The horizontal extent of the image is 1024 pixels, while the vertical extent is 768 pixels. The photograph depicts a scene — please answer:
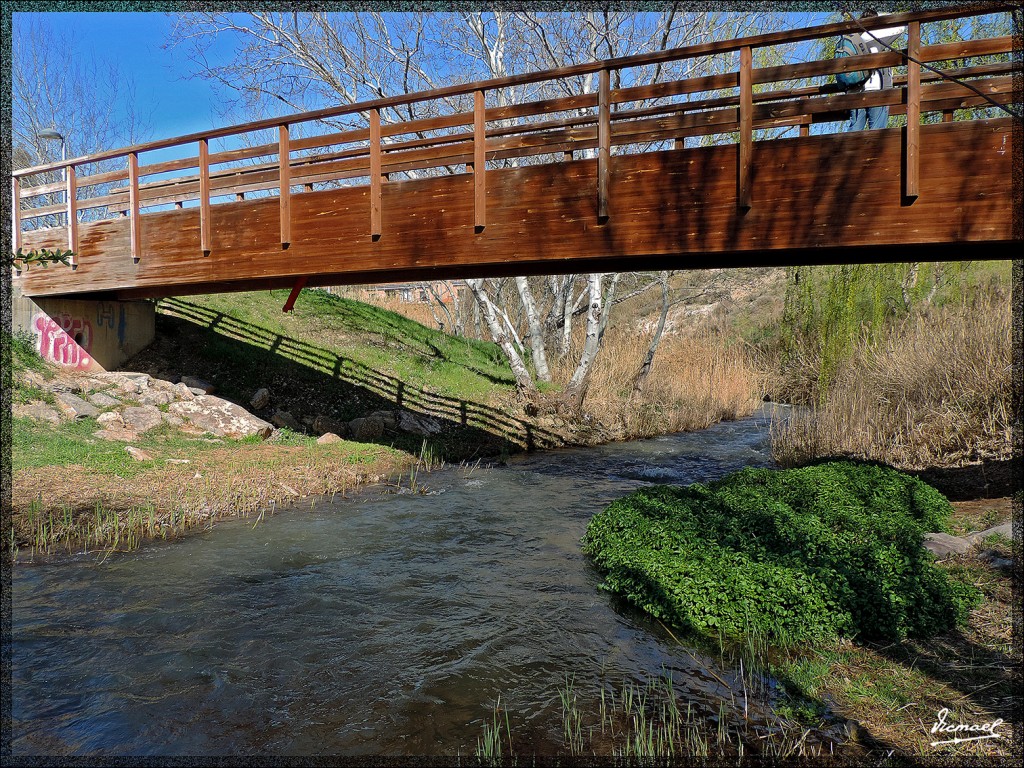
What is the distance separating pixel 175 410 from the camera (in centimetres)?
1284

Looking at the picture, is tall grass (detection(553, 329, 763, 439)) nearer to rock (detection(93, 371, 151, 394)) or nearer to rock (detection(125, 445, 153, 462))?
rock (detection(93, 371, 151, 394))

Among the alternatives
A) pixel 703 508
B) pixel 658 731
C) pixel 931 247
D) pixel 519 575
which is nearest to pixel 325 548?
pixel 519 575

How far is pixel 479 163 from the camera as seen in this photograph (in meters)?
8.35

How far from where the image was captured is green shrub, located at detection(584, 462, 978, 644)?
5613mm

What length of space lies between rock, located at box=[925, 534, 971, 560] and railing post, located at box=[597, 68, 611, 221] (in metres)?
4.87

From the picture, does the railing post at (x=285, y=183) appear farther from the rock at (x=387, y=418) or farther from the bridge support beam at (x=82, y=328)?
the bridge support beam at (x=82, y=328)

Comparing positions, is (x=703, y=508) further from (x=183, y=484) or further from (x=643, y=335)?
(x=643, y=335)

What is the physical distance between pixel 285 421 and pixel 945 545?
36.9 ft

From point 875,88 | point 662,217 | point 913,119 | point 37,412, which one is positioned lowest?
point 37,412

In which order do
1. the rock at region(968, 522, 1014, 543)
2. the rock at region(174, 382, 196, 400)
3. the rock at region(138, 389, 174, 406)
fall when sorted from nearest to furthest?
1. the rock at region(968, 522, 1014, 543)
2. the rock at region(138, 389, 174, 406)
3. the rock at region(174, 382, 196, 400)

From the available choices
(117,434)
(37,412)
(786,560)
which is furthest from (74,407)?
(786,560)

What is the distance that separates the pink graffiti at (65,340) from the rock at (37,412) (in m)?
2.05

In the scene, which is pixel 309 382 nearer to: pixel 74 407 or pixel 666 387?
pixel 74 407

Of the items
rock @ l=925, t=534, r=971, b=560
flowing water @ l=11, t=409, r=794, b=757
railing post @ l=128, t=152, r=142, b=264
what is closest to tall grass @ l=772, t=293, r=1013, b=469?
rock @ l=925, t=534, r=971, b=560
